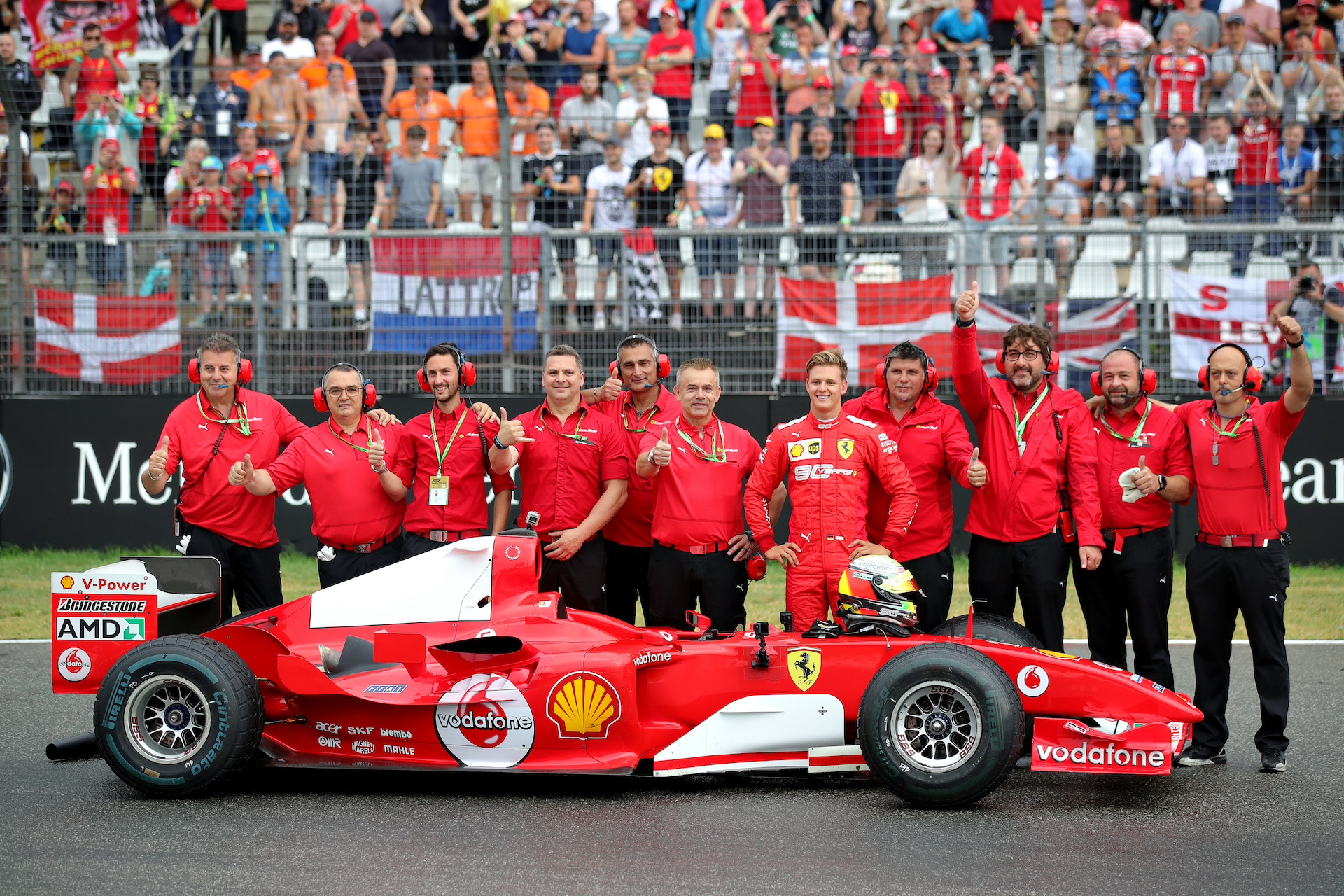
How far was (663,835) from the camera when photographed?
5.30 metres

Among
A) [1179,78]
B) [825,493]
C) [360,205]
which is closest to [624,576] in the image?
[825,493]

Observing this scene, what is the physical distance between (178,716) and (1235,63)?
1216 centimetres

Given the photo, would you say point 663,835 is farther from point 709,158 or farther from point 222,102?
point 222,102

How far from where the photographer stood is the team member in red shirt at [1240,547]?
6363 mm

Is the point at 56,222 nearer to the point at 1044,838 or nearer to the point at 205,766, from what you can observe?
the point at 205,766

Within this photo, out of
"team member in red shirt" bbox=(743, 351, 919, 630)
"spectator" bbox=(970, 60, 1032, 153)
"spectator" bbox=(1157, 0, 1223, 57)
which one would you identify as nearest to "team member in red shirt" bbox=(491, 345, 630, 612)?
"team member in red shirt" bbox=(743, 351, 919, 630)

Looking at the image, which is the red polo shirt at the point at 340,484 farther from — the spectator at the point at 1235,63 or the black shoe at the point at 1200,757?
the spectator at the point at 1235,63

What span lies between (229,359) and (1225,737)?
17.7 feet

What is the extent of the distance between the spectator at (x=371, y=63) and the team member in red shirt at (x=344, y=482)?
6.89m

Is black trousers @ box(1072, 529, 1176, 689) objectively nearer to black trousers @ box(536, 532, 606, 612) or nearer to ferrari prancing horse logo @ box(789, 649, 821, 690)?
ferrari prancing horse logo @ box(789, 649, 821, 690)

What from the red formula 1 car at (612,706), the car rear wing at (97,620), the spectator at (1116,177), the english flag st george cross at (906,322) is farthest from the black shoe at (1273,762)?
the spectator at (1116,177)

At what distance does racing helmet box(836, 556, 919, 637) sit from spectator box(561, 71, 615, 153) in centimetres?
598

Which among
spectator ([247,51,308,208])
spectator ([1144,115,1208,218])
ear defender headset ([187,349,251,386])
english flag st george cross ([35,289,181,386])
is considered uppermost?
spectator ([247,51,308,208])

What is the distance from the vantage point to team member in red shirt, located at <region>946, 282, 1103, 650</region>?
22.1 ft
